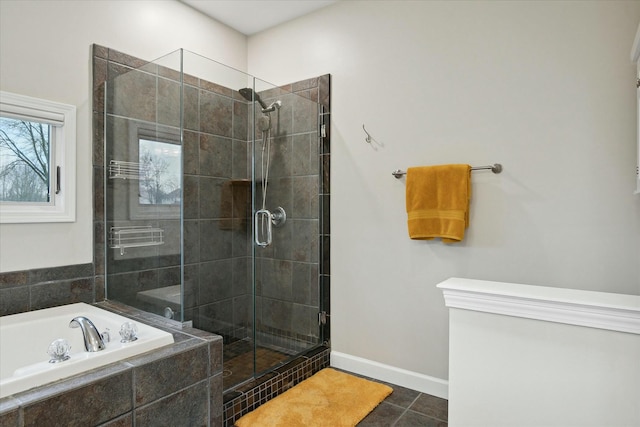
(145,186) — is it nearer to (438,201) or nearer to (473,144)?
(438,201)

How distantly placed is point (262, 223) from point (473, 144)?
139 cm

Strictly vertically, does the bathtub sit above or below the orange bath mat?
above

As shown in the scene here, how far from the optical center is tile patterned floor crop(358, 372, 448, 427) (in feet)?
6.91

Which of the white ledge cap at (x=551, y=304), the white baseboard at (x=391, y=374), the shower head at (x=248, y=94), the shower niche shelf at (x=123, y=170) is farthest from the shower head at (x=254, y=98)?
the white baseboard at (x=391, y=374)

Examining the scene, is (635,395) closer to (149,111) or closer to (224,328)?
(224,328)

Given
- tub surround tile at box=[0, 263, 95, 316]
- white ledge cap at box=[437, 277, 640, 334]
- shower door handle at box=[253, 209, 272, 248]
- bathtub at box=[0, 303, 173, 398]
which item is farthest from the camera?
shower door handle at box=[253, 209, 272, 248]

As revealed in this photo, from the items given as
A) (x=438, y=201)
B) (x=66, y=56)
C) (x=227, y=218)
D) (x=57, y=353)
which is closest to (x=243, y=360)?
(x=227, y=218)

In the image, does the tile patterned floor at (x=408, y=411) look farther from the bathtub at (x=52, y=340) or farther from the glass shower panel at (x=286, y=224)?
the bathtub at (x=52, y=340)

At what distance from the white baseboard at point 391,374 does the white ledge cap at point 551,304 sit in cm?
83

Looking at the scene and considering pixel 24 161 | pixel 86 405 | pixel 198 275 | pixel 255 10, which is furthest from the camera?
pixel 255 10

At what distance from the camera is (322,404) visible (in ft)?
7.43

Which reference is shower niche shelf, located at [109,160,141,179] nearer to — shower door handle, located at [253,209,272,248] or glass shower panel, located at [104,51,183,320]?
glass shower panel, located at [104,51,183,320]

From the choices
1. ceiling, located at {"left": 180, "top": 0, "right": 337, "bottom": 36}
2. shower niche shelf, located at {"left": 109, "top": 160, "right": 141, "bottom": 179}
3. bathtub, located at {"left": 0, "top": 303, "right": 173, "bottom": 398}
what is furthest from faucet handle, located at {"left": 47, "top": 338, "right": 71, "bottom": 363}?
ceiling, located at {"left": 180, "top": 0, "right": 337, "bottom": 36}

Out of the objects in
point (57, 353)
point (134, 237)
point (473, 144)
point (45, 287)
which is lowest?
point (57, 353)
